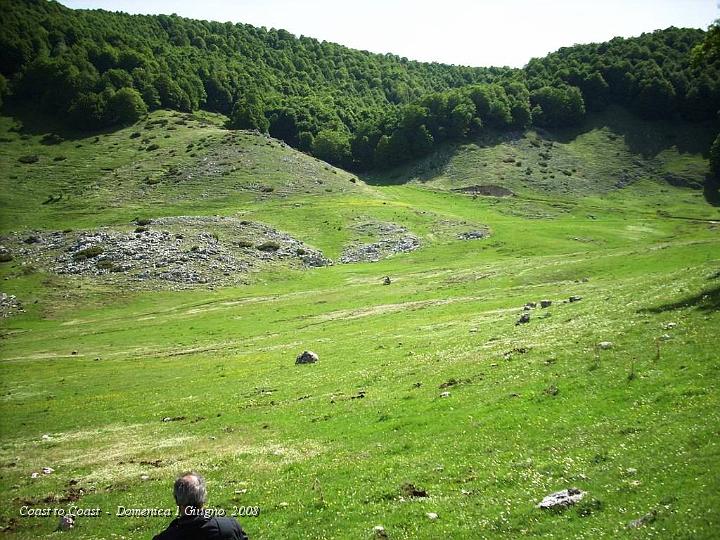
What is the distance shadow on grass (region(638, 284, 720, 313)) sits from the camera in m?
30.7

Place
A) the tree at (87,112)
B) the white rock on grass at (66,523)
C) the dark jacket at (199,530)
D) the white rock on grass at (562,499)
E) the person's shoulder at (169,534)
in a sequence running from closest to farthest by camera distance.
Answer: the person's shoulder at (169,534)
the dark jacket at (199,530)
the white rock on grass at (562,499)
the white rock on grass at (66,523)
the tree at (87,112)

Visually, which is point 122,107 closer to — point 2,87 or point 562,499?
point 2,87

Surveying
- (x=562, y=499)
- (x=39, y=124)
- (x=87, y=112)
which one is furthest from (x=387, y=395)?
(x=39, y=124)

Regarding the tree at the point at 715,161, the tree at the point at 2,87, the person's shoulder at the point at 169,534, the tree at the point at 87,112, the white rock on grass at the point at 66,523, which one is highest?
the tree at the point at 2,87

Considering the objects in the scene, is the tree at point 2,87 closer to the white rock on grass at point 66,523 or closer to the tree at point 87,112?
the tree at point 87,112

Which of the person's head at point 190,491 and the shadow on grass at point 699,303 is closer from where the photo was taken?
the person's head at point 190,491

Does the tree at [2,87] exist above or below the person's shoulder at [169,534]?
above

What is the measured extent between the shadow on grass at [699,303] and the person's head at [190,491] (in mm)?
29498

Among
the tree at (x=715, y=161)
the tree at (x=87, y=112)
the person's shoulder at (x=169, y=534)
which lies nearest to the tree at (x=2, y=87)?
the tree at (x=87, y=112)

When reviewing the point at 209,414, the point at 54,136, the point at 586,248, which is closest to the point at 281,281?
the point at 586,248

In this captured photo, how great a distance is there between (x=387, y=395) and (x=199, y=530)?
21730 millimetres

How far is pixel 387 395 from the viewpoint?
31438mm

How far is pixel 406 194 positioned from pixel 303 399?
472ft

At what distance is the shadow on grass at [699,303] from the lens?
1208 inches
